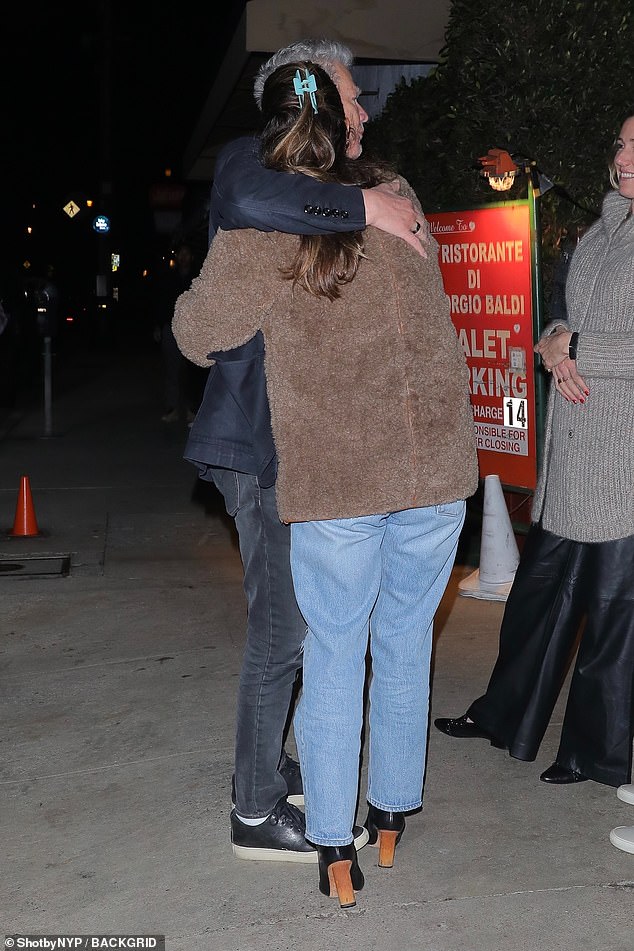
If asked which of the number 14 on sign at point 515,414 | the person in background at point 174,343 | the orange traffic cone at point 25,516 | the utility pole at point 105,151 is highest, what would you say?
the utility pole at point 105,151

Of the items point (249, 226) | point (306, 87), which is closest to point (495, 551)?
point (249, 226)

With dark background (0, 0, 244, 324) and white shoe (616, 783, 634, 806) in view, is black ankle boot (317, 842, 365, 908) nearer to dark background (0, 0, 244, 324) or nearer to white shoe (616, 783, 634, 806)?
white shoe (616, 783, 634, 806)

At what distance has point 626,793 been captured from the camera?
141 inches

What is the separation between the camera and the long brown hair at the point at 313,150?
2.73m

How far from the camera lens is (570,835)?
3.40m

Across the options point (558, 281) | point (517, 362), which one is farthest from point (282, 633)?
point (517, 362)

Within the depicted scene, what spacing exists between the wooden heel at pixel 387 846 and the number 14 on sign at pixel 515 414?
124 inches

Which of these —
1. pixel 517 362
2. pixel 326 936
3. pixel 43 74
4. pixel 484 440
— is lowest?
pixel 326 936

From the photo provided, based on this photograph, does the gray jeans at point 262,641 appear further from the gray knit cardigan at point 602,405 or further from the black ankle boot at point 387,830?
the gray knit cardigan at point 602,405

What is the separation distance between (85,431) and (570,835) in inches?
400

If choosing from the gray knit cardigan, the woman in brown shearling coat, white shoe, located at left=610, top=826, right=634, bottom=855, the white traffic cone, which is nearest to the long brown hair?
the woman in brown shearling coat

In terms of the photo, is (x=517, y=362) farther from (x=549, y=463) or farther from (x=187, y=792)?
(x=187, y=792)

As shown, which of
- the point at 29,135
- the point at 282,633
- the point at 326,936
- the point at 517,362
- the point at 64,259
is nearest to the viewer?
the point at 326,936

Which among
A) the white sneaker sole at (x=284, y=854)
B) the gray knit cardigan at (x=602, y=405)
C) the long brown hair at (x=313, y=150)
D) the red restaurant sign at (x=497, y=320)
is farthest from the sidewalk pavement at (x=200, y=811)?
the long brown hair at (x=313, y=150)
